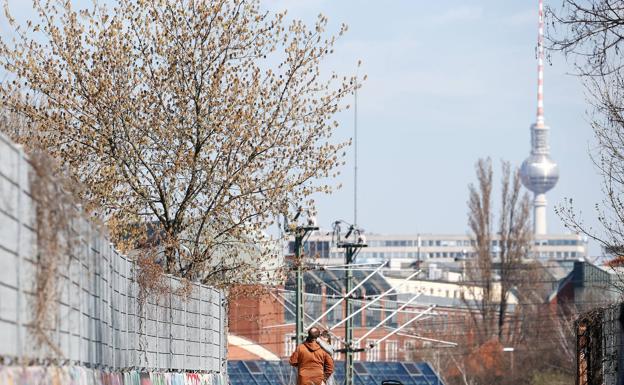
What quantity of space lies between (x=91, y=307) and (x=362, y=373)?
282ft

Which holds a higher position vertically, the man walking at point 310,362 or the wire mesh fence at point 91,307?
the wire mesh fence at point 91,307

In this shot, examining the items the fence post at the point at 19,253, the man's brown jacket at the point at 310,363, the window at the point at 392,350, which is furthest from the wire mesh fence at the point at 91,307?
the window at the point at 392,350

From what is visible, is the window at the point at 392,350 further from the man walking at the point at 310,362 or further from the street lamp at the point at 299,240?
the man walking at the point at 310,362

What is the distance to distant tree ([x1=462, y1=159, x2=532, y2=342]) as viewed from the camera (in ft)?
356

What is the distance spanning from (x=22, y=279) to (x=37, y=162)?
3.21 ft

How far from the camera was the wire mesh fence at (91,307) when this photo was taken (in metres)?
11.4

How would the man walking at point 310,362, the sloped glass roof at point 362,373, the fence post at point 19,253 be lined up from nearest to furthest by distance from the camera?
the fence post at point 19,253 < the man walking at point 310,362 < the sloped glass roof at point 362,373

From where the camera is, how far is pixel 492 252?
114938 millimetres

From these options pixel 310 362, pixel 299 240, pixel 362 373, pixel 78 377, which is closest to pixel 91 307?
pixel 78 377

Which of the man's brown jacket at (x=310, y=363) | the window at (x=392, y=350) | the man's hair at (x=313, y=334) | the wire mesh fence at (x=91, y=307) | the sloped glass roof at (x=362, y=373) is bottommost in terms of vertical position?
the window at (x=392, y=350)

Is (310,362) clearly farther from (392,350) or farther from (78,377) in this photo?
(392,350)

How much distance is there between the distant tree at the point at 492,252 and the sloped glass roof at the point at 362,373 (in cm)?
843

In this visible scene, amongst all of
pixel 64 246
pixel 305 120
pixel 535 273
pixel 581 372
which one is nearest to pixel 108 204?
pixel 305 120

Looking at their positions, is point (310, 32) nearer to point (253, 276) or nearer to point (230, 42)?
point (230, 42)
